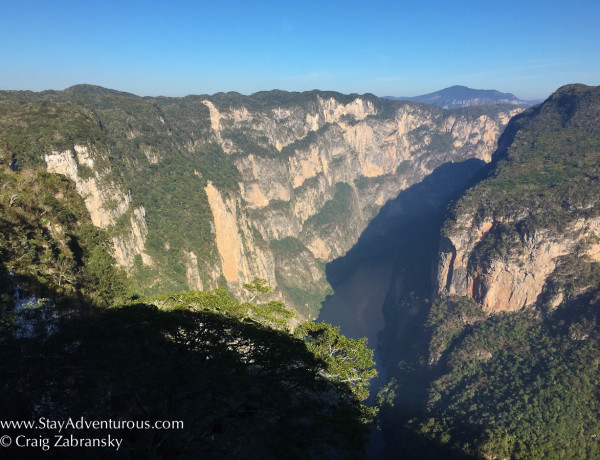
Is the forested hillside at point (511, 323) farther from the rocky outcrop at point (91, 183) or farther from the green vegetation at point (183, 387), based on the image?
the rocky outcrop at point (91, 183)

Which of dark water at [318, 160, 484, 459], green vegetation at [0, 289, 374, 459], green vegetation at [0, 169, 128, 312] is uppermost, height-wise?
green vegetation at [0, 169, 128, 312]

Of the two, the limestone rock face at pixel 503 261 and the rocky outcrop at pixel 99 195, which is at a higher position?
the rocky outcrop at pixel 99 195

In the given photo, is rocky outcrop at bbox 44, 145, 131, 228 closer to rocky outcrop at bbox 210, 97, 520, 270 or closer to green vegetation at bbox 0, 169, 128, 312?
green vegetation at bbox 0, 169, 128, 312

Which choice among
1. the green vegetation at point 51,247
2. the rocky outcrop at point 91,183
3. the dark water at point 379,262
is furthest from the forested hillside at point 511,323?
the rocky outcrop at point 91,183

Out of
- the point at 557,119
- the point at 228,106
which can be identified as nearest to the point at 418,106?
the point at 557,119

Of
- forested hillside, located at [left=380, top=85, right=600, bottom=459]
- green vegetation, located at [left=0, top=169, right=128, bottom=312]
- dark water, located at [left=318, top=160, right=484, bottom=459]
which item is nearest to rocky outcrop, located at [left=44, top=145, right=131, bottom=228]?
green vegetation, located at [left=0, top=169, right=128, bottom=312]

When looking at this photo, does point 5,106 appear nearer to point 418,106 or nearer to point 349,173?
point 349,173
